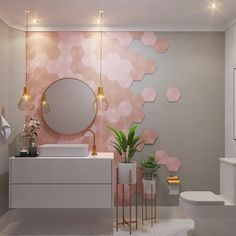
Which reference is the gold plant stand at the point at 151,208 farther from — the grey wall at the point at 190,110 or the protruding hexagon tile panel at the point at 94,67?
the protruding hexagon tile panel at the point at 94,67

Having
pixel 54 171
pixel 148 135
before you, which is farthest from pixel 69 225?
pixel 148 135

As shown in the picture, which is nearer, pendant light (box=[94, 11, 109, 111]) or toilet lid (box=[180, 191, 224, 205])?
toilet lid (box=[180, 191, 224, 205])

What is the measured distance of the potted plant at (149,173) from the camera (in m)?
4.04

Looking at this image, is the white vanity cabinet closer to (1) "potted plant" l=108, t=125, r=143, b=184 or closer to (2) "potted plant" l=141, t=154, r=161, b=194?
(1) "potted plant" l=108, t=125, r=143, b=184

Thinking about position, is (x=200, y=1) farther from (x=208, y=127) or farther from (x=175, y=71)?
(x=208, y=127)

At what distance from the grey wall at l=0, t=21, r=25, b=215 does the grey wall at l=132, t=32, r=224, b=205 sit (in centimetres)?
148

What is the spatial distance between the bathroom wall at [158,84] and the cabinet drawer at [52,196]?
2.69ft

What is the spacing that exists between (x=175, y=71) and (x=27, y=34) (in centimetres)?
199

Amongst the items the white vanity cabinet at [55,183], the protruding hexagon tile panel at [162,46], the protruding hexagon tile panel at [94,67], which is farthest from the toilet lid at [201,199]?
the protruding hexagon tile panel at [162,46]

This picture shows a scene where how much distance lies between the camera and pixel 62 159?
366cm

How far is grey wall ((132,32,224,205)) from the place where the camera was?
4.32 m

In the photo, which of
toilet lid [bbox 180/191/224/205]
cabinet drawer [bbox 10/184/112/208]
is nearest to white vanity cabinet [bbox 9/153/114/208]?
cabinet drawer [bbox 10/184/112/208]

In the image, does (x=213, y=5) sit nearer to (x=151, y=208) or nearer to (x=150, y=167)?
(x=150, y=167)

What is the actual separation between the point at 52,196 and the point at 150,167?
122 centimetres
